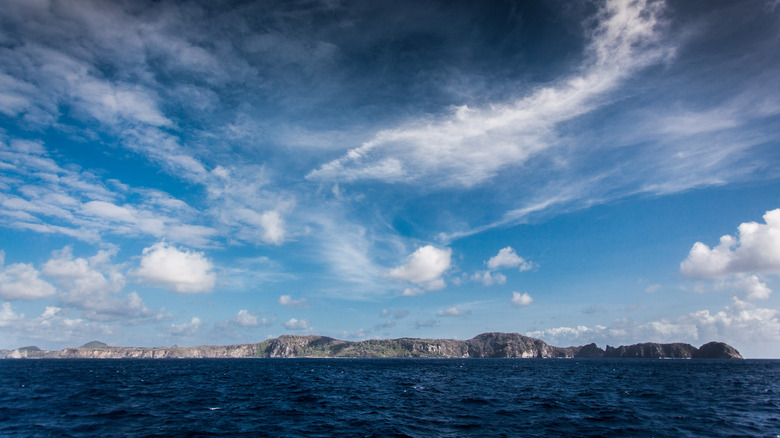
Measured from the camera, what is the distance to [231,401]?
55031mm

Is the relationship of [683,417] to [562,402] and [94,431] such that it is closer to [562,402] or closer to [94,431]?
[562,402]

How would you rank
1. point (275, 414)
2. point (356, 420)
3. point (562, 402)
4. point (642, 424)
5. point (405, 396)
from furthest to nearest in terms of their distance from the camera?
point (405, 396)
point (562, 402)
point (275, 414)
point (356, 420)
point (642, 424)

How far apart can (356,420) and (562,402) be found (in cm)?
3243

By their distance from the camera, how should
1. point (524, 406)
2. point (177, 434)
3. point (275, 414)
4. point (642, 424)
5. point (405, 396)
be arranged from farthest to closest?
point (405, 396)
point (524, 406)
point (275, 414)
point (642, 424)
point (177, 434)

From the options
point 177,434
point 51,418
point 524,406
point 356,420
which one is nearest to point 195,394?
point 51,418

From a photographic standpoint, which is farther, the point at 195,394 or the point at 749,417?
the point at 195,394

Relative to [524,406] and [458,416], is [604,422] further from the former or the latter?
[458,416]

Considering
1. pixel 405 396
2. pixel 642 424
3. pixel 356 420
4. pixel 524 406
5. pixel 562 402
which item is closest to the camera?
pixel 642 424

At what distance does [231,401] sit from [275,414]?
584 inches

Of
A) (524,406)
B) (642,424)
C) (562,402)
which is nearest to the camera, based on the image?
(642,424)

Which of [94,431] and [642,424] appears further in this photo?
[642,424]

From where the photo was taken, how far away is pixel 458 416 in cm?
4253

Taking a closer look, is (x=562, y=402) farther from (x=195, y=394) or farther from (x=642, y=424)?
(x=195, y=394)

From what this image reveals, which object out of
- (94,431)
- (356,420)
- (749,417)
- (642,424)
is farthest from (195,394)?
(749,417)
